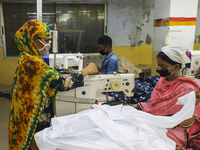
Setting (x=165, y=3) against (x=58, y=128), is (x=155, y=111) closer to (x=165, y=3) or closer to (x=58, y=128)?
(x=58, y=128)

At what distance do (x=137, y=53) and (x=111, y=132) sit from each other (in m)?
5.35

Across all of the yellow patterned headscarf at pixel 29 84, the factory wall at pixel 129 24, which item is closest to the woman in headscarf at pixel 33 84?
the yellow patterned headscarf at pixel 29 84

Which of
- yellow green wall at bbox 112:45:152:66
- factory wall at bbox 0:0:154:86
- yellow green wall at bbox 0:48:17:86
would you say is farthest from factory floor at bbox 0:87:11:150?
yellow green wall at bbox 112:45:152:66

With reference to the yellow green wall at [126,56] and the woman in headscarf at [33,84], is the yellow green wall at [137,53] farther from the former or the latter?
the woman in headscarf at [33,84]

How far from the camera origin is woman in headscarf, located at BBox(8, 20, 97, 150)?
1.33 meters

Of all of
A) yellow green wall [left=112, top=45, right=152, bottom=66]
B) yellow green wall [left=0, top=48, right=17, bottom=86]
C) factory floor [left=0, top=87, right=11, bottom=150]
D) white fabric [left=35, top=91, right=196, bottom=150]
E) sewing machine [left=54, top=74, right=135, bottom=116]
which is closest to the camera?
white fabric [left=35, top=91, right=196, bottom=150]

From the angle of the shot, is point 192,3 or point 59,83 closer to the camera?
point 59,83

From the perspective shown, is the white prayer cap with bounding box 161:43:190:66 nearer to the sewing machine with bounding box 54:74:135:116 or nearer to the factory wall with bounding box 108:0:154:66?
the sewing machine with bounding box 54:74:135:116

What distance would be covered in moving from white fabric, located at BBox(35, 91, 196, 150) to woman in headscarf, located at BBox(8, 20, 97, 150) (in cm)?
25

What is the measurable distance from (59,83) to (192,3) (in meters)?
3.89

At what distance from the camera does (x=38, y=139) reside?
1099mm

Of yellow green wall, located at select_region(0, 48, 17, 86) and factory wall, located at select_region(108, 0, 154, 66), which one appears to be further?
factory wall, located at select_region(108, 0, 154, 66)

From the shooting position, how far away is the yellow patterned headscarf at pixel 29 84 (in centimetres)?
134

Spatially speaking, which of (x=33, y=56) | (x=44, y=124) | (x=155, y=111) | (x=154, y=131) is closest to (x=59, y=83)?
(x=33, y=56)
